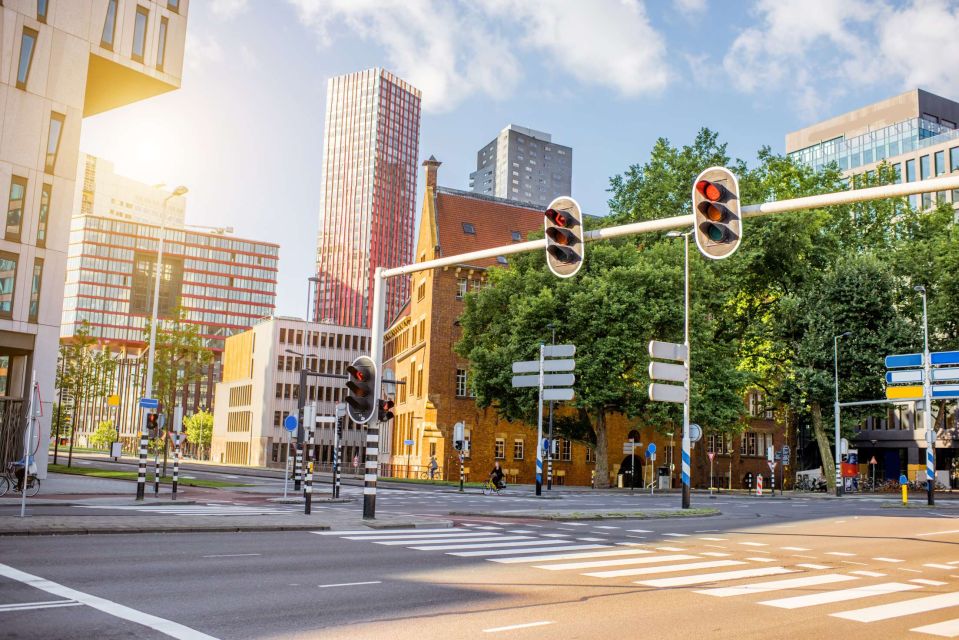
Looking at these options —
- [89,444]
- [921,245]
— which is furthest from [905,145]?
[89,444]

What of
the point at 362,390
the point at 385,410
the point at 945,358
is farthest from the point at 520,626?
the point at 945,358

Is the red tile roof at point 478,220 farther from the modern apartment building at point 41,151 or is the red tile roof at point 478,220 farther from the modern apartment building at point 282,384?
the modern apartment building at point 282,384

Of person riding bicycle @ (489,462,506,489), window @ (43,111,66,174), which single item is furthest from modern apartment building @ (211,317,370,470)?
window @ (43,111,66,174)

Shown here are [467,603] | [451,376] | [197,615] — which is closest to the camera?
[197,615]

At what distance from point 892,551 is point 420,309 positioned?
5378 cm

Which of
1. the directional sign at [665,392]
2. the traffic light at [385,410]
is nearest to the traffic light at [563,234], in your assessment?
the traffic light at [385,410]

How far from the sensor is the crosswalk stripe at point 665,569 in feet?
39.3

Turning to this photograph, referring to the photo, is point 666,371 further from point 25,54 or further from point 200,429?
point 200,429

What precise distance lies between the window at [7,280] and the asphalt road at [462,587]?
22039 mm

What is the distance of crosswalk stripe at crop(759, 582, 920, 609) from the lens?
9.97 meters

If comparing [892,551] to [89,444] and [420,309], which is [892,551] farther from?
[89,444]

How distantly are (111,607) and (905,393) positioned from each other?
42.6 metres

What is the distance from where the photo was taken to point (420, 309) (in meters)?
68.8

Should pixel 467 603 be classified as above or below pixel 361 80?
below
